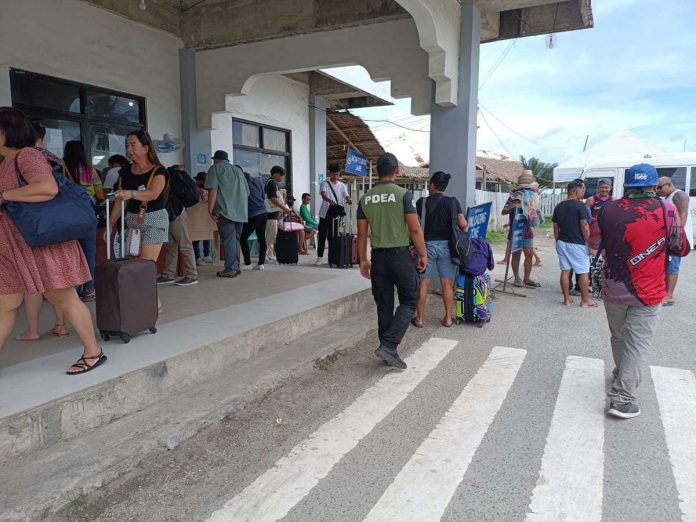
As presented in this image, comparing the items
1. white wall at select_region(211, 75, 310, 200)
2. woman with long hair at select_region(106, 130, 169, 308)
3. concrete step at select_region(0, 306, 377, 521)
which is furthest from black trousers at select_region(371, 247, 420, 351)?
white wall at select_region(211, 75, 310, 200)

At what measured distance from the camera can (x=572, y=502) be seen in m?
2.57

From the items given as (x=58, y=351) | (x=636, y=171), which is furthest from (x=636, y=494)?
(x=58, y=351)

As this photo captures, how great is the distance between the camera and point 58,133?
7.16m

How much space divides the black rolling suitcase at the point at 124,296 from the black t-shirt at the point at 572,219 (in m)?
5.77

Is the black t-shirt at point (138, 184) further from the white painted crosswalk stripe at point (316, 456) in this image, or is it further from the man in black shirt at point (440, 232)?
the man in black shirt at point (440, 232)

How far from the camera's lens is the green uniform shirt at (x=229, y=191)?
7.16m

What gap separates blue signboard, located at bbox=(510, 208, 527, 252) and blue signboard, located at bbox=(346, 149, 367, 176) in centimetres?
418

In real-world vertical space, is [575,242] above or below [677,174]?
below

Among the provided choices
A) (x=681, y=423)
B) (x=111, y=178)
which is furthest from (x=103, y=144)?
(x=681, y=423)

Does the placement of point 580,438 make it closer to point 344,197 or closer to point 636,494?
point 636,494

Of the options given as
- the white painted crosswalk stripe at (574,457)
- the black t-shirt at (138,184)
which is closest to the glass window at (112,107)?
the black t-shirt at (138,184)

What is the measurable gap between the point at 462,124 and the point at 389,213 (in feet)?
12.0

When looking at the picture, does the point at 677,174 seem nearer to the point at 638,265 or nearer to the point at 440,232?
the point at 440,232

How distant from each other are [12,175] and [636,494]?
406cm
